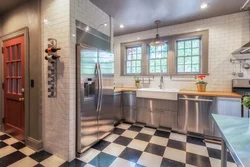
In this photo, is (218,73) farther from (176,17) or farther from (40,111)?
(40,111)

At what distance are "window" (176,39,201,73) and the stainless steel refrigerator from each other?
2.00 meters

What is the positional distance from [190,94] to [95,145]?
2133 millimetres

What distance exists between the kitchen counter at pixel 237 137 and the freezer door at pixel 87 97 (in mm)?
1738

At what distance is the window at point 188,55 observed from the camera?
328 centimetres

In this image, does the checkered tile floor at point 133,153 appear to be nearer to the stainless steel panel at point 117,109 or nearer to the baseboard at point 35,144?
the baseboard at point 35,144

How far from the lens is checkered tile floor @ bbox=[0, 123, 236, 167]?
1.84 m

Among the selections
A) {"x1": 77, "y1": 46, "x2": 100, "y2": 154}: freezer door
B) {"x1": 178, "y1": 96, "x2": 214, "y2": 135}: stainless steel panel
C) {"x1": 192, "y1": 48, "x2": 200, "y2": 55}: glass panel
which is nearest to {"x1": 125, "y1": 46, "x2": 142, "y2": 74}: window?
{"x1": 192, "y1": 48, "x2": 200, "y2": 55}: glass panel

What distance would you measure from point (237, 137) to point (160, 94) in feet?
6.83

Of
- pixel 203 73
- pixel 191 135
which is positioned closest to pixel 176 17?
pixel 203 73

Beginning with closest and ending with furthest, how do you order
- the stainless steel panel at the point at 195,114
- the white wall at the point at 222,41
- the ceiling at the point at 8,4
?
the ceiling at the point at 8,4, the stainless steel panel at the point at 195,114, the white wall at the point at 222,41

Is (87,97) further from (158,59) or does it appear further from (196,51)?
(196,51)

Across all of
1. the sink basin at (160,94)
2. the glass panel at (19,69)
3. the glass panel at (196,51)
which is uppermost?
the glass panel at (196,51)

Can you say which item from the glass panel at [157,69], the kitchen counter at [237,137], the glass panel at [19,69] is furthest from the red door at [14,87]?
the glass panel at [157,69]

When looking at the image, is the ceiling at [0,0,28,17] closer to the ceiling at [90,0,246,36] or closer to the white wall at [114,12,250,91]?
the ceiling at [90,0,246,36]
